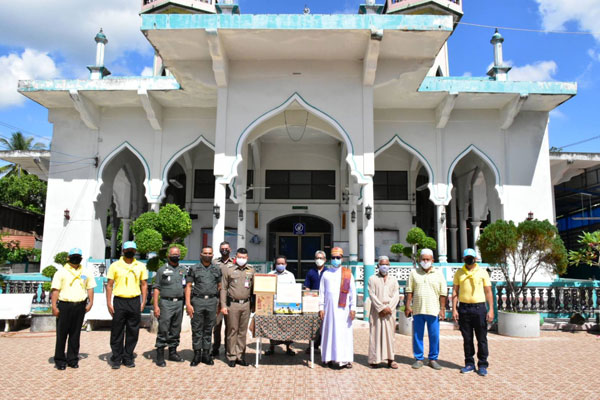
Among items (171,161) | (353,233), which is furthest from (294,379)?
(171,161)

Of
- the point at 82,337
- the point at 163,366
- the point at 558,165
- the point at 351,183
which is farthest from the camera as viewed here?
the point at 558,165

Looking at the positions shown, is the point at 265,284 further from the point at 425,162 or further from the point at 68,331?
the point at 425,162

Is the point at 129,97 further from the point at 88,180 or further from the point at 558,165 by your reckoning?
the point at 558,165

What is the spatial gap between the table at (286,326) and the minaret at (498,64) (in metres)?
10.4

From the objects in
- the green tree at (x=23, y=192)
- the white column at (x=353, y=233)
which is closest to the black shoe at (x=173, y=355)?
the white column at (x=353, y=233)

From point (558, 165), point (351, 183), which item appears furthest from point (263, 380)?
point (558, 165)

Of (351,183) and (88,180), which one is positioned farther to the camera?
(351,183)

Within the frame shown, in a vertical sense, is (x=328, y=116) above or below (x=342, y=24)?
below

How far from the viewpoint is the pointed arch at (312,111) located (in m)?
10.4

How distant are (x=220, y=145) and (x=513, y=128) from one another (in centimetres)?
829

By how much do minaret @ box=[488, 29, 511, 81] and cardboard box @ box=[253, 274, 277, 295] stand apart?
10.4 metres

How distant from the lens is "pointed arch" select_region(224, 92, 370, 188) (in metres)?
10.4

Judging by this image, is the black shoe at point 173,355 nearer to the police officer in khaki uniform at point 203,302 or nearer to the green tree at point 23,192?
the police officer in khaki uniform at point 203,302

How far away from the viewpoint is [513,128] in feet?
40.9
